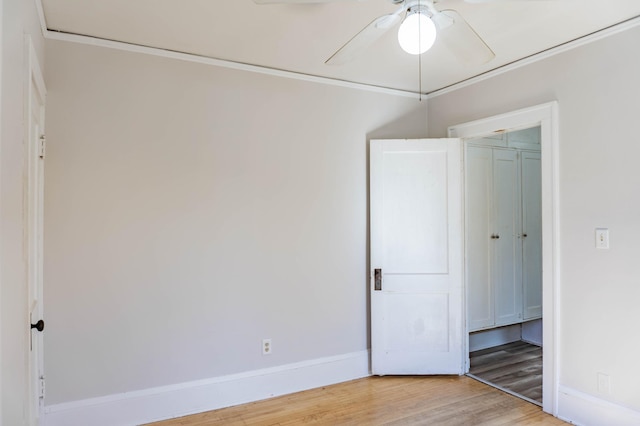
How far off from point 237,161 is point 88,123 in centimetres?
97

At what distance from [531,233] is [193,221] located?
3467 mm

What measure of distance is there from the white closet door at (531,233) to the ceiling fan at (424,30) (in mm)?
2639

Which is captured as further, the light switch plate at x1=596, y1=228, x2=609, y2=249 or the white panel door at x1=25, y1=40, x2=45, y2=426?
the light switch plate at x1=596, y1=228, x2=609, y2=249

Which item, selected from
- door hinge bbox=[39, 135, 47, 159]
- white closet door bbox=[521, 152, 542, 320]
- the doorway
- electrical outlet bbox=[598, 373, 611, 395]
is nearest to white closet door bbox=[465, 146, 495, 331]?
the doorway

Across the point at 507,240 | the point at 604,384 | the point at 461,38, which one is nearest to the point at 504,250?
the point at 507,240

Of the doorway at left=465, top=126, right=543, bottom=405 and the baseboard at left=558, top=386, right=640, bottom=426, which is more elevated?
the doorway at left=465, top=126, right=543, bottom=405

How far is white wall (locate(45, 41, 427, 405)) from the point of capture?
2447 millimetres

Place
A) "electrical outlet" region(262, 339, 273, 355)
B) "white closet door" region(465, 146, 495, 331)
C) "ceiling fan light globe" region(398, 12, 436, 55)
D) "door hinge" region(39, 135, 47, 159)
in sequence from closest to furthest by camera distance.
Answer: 1. "ceiling fan light globe" region(398, 12, 436, 55)
2. "door hinge" region(39, 135, 47, 159)
3. "electrical outlet" region(262, 339, 273, 355)
4. "white closet door" region(465, 146, 495, 331)

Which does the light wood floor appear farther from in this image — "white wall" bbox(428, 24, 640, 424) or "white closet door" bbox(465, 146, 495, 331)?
"white closet door" bbox(465, 146, 495, 331)

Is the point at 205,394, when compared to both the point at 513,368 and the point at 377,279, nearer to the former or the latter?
the point at 377,279

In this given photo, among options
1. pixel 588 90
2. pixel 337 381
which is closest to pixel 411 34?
pixel 588 90

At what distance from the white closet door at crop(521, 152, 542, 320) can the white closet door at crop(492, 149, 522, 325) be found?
79mm

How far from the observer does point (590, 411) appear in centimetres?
249

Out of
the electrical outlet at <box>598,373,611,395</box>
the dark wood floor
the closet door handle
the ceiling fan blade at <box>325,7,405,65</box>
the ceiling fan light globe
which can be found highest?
the ceiling fan blade at <box>325,7,405,65</box>
